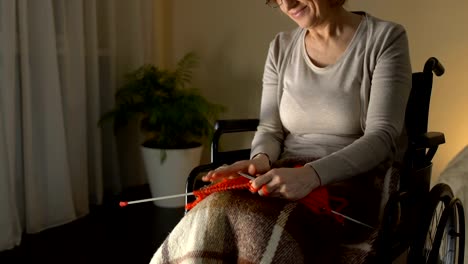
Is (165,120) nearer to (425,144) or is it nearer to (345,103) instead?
(345,103)

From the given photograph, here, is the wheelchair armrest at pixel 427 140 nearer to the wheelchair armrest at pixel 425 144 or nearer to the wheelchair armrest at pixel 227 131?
the wheelchair armrest at pixel 425 144

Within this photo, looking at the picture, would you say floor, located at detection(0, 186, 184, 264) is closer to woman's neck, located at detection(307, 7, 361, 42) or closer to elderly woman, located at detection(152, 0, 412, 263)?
elderly woman, located at detection(152, 0, 412, 263)

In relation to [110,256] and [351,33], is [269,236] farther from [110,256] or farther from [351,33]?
[110,256]

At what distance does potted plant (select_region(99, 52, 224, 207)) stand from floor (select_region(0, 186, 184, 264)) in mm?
172

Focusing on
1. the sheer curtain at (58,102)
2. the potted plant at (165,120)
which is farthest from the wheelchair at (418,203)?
the sheer curtain at (58,102)

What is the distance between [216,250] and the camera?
2.51 ft

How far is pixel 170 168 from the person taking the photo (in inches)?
90.1

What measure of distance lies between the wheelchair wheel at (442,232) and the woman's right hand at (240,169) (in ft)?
1.18

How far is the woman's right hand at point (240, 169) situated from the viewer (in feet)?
3.12

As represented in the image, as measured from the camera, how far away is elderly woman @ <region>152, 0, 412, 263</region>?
0.77 meters

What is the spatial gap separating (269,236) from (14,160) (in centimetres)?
153

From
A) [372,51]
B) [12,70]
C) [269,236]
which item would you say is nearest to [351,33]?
[372,51]

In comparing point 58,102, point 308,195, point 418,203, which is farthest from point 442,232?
point 58,102

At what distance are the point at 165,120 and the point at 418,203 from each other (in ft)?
4.70
